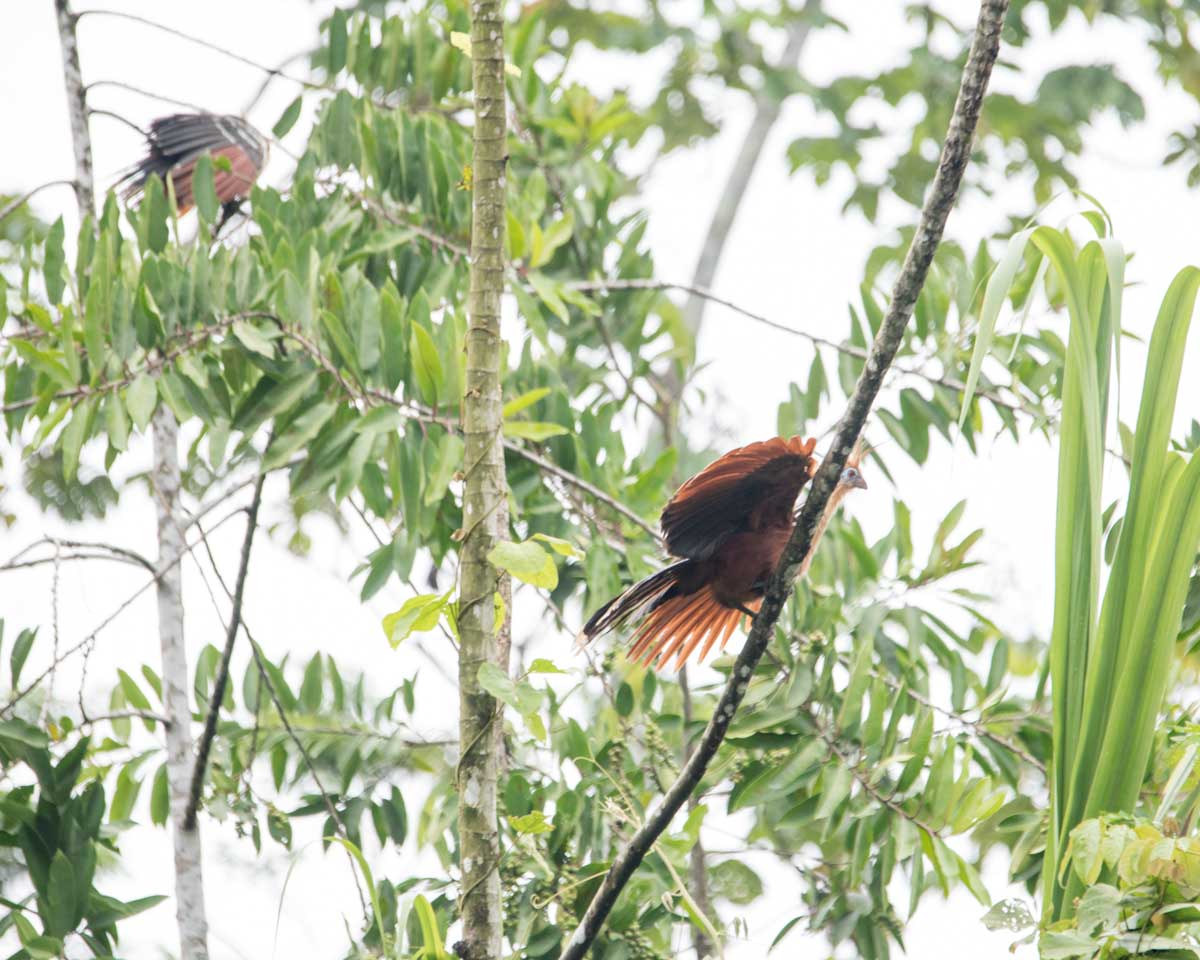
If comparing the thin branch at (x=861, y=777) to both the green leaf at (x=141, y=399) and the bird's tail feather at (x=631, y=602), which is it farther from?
the green leaf at (x=141, y=399)

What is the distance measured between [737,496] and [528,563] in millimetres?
947

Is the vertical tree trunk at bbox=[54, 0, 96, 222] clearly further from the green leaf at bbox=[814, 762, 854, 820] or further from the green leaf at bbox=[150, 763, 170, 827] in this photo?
the green leaf at bbox=[814, 762, 854, 820]

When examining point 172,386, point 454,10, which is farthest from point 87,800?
point 454,10

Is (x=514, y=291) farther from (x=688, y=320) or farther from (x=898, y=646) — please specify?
(x=688, y=320)

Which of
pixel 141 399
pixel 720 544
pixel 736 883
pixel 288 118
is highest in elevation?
pixel 288 118

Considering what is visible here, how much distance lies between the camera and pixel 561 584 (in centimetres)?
346

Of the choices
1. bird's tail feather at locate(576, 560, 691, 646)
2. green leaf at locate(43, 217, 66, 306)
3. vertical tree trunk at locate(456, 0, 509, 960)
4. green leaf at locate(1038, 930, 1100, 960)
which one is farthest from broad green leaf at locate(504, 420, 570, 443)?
green leaf at locate(1038, 930, 1100, 960)

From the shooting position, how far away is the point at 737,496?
9.59 ft

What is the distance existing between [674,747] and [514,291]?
1.17m

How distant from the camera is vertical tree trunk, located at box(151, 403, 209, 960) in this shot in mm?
3074

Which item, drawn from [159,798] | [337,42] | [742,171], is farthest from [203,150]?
[742,171]

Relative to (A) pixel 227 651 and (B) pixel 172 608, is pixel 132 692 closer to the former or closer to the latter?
(B) pixel 172 608

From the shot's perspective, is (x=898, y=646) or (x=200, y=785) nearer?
(x=200, y=785)

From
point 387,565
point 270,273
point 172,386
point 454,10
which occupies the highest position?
point 454,10
